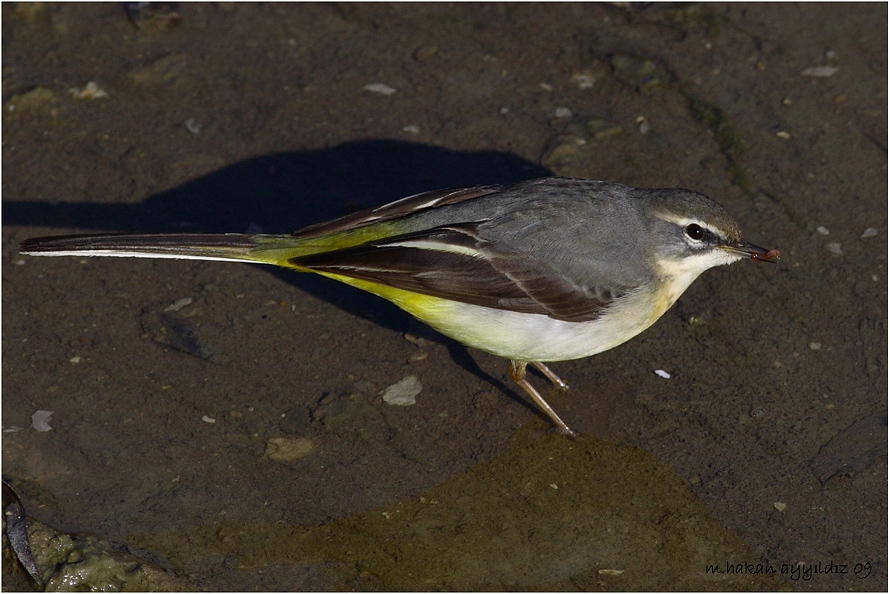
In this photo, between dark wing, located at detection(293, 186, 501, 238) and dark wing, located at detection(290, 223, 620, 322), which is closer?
dark wing, located at detection(290, 223, 620, 322)

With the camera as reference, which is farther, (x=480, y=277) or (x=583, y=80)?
(x=583, y=80)

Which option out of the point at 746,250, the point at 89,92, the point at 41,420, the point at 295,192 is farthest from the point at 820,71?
the point at 41,420

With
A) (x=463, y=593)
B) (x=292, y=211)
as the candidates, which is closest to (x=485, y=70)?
(x=292, y=211)

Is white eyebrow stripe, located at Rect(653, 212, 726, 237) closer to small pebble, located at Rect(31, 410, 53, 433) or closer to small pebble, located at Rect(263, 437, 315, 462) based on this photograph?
small pebble, located at Rect(263, 437, 315, 462)

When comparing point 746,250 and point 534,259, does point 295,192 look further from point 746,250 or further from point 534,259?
point 746,250

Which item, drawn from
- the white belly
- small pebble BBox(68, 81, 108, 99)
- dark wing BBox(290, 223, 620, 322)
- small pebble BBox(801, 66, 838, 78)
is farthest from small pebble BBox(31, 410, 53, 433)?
small pebble BBox(801, 66, 838, 78)

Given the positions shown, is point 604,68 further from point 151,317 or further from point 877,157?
point 151,317

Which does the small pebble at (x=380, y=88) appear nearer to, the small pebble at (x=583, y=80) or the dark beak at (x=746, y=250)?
the small pebble at (x=583, y=80)
